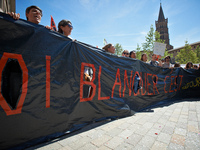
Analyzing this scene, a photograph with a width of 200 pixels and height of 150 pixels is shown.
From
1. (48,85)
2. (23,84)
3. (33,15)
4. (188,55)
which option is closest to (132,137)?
Answer: (48,85)

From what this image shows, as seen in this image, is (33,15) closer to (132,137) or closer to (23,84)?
(23,84)

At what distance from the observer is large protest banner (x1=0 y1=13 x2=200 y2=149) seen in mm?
1551

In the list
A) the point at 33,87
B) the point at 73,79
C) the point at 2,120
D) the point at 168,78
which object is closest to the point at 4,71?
the point at 33,87

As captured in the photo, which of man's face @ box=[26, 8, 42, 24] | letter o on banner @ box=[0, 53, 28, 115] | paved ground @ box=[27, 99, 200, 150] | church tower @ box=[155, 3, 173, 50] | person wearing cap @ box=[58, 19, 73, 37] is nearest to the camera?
letter o on banner @ box=[0, 53, 28, 115]

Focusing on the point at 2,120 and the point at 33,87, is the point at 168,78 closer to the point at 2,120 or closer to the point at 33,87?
the point at 33,87

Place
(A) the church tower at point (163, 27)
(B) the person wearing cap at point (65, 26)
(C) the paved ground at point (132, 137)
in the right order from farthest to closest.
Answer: (A) the church tower at point (163, 27) < (B) the person wearing cap at point (65, 26) < (C) the paved ground at point (132, 137)

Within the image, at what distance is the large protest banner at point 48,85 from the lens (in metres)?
1.55

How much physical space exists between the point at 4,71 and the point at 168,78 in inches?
254

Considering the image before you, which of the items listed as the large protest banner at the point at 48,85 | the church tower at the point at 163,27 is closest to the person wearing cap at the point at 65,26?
the large protest banner at the point at 48,85

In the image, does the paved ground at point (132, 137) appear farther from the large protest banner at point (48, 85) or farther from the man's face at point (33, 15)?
the man's face at point (33, 15)

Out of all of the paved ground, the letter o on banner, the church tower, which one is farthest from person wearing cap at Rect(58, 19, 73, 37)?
the church tower

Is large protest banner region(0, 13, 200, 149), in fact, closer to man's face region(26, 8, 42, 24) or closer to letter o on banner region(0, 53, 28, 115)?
letter o on banner region(0, 53, 28, 115)

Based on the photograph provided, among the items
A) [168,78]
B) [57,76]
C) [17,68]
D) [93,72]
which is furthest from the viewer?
[168,78]

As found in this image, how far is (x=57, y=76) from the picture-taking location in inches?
80.0
